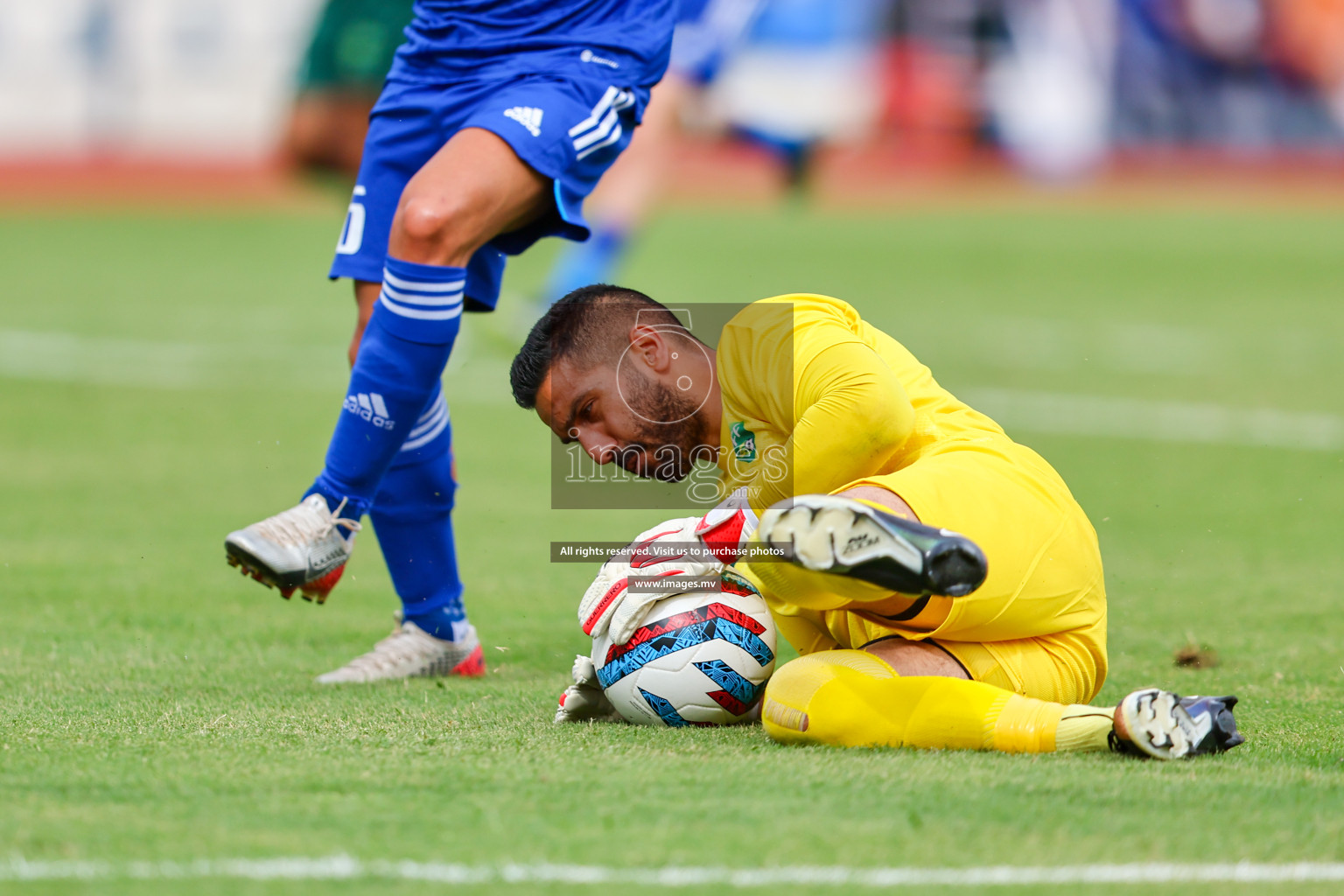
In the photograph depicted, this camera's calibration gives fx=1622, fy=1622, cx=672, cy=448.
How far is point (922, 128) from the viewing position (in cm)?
2181

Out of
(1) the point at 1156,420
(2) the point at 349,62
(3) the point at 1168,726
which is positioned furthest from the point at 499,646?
(1) the point at 1156,420

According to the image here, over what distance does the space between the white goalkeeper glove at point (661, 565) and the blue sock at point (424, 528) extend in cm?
63

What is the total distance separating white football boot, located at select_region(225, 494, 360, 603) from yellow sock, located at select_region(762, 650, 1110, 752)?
0.89 meters

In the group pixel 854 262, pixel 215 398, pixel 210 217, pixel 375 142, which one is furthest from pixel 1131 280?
pixel 375 142

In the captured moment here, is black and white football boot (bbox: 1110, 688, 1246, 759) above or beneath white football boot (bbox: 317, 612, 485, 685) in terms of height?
above

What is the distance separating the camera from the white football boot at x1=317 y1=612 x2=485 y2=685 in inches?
134

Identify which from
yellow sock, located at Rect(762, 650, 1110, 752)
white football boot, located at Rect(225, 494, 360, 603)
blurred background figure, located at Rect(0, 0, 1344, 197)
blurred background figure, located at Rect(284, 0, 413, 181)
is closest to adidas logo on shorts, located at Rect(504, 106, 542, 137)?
white football boot, located at Rect(225, 494, 360, 603)

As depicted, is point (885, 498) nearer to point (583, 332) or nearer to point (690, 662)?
point (690, 662)

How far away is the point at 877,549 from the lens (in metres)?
2.37

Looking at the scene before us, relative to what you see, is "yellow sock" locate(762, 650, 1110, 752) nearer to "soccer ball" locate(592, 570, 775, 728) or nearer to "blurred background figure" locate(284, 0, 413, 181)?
"soccer ball" locate(592, 570, 775, 728)

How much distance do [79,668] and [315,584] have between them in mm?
662

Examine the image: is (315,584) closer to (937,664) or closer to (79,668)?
(79,668)

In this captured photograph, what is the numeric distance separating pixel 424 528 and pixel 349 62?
4477 mm

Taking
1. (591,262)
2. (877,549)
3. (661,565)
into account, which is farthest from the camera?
(591,262)
